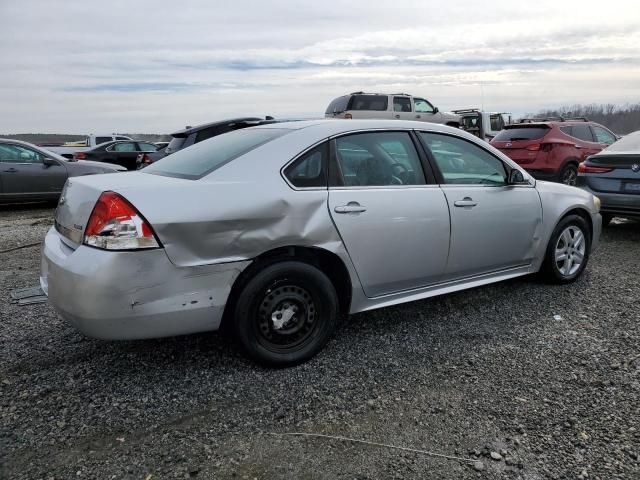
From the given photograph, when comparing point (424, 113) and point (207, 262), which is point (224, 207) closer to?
point (207, 262)

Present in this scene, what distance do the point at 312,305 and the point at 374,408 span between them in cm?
75

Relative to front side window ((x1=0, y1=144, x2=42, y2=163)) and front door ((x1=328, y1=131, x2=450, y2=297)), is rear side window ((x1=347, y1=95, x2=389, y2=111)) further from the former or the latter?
front door ((x1=328, y1=131, x2=450, y2=297))

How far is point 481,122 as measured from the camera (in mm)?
20734

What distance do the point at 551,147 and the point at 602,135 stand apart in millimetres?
2268

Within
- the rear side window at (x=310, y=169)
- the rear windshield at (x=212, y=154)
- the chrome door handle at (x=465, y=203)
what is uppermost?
the rear windshield at (x=212, y=154)

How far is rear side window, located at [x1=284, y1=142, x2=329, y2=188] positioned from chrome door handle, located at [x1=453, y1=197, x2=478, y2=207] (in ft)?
3.54

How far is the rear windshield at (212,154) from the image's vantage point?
324 cm

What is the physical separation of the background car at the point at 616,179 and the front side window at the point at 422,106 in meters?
12.7

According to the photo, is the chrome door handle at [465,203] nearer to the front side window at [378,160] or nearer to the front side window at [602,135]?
the front side window at [378,160]

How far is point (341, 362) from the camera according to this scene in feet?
10.8

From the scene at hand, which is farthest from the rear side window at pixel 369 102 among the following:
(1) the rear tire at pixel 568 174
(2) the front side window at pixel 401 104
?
(1) the rear tire at pixel 568 174

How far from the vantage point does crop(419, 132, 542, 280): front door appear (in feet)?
12.6

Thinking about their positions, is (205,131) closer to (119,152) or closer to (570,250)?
(570,250)

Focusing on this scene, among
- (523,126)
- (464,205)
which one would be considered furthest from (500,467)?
(523,126)
